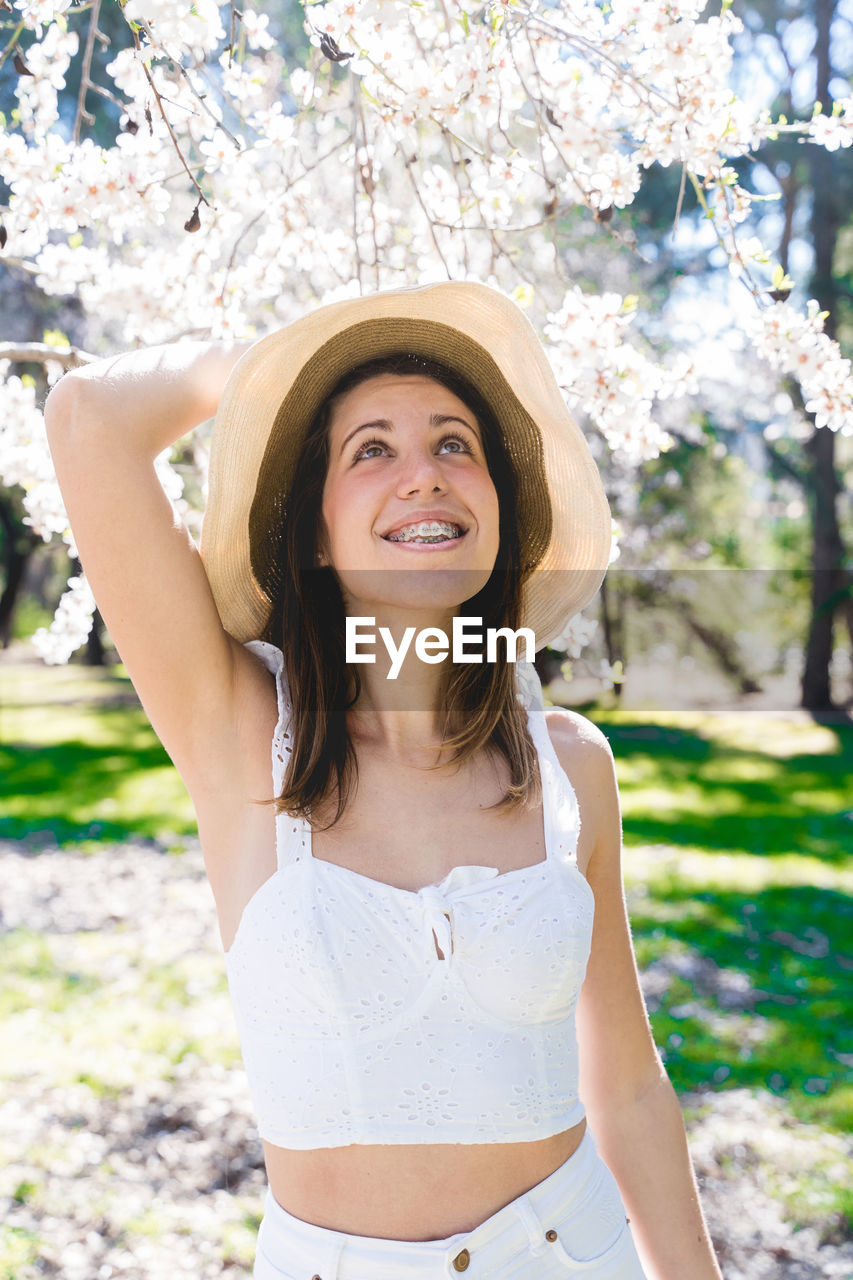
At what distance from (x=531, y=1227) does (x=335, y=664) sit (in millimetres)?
869

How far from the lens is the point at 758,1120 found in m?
3.88

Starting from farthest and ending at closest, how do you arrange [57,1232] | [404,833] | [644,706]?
[644,706] → [57,1232] → [404,833]

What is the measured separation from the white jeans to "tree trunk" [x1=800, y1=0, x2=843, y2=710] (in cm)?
1217

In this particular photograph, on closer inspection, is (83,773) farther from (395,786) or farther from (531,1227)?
(531,1227)

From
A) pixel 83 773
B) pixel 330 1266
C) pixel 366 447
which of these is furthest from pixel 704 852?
pixel 330 1266

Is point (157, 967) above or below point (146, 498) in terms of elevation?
below

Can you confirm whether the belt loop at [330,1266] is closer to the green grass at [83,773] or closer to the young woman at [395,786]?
the young woman at [395,786]

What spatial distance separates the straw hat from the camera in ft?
5.65

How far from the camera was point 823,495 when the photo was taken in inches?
516

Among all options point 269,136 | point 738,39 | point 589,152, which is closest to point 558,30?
point 589,152

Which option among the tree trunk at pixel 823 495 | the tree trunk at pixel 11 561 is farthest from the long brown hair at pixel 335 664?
the tree trunk at pixel 11 561

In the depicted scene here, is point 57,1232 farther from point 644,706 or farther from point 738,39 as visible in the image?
point 738,39

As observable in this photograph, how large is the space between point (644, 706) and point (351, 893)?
14041 mm

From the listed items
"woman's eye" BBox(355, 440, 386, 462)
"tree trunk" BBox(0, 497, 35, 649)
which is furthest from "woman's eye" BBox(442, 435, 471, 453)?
"tree trunk" BBox(0, 497, 35, 649)
